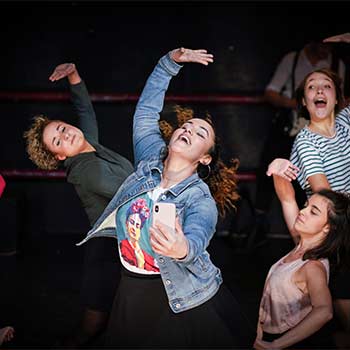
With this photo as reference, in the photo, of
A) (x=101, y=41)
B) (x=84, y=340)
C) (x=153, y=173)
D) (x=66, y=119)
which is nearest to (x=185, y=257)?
(x=153, y=173)

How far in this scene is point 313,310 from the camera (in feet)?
9.26

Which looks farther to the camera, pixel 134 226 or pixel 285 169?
pixel 285 169

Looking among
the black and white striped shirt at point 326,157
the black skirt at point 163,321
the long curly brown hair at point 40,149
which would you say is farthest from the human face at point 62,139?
the black and white striped shirt at point 326,157

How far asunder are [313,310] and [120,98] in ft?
5.79

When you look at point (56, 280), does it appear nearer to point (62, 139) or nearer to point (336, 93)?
point (62, 139)

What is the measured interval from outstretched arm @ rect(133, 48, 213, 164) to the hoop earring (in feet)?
0.57

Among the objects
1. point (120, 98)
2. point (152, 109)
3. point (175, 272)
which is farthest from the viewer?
point (120, 98)

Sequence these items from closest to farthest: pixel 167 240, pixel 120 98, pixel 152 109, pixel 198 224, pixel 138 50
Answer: pixel 167 240
pixel 198 224
pixel 152 109
pixel 120 98
pixel 138 50

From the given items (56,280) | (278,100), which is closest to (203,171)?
(56,280)

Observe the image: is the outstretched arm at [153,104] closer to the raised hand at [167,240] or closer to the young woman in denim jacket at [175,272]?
the young woman in denim jacket at [175,272]

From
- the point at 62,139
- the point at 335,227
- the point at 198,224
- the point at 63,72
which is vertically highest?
the point at 63,72

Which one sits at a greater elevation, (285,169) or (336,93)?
(336,93)

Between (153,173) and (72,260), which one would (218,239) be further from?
(153,173)

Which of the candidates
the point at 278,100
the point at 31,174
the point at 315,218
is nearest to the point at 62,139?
the point at 315,218
